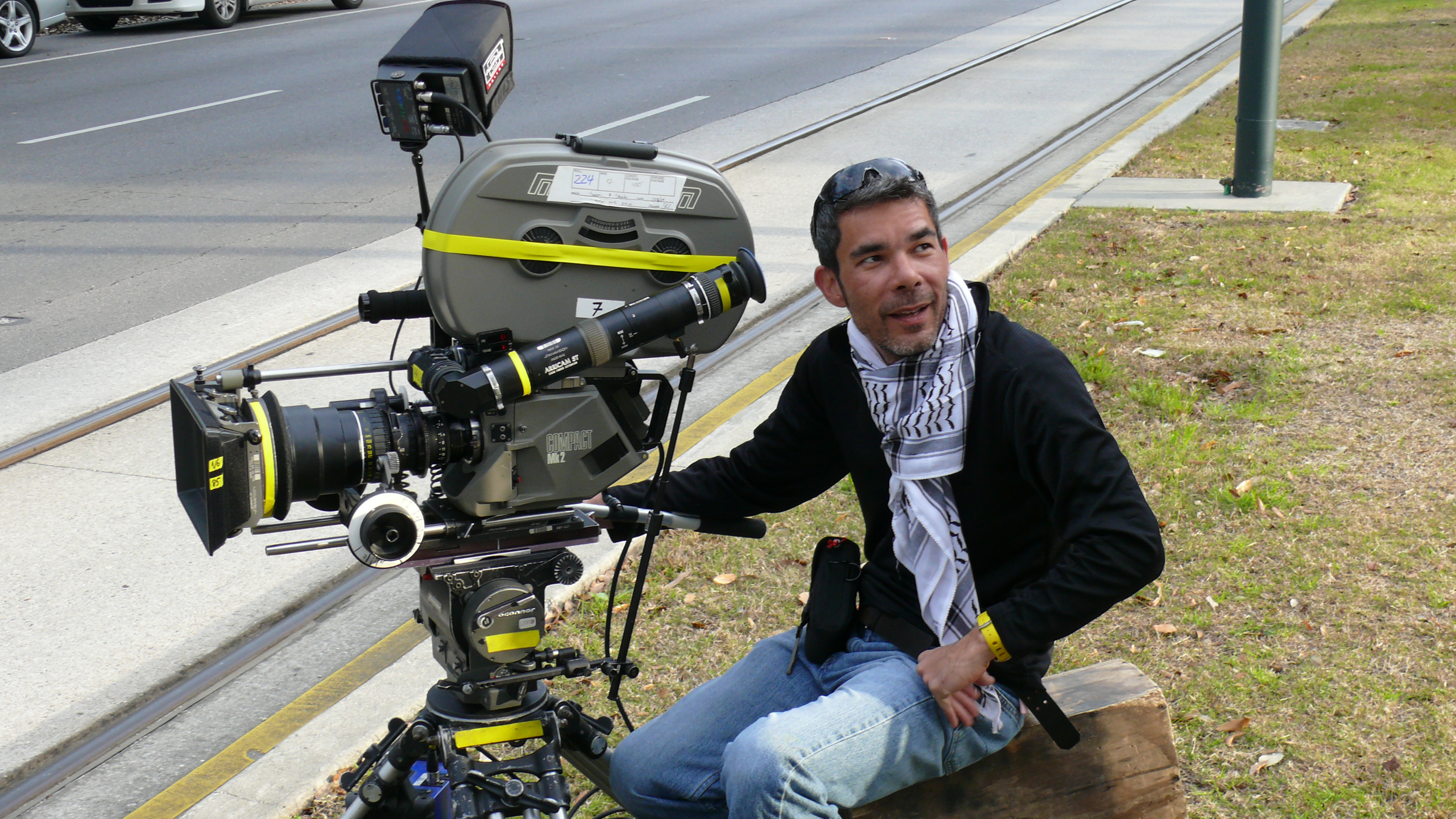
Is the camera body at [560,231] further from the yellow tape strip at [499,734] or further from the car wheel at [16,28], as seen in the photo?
the car wheel at [16,28]

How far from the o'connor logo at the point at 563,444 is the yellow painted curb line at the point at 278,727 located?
141 cm

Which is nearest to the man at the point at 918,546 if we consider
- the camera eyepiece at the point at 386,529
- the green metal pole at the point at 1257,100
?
the camera eyepiece at the point at 386,529

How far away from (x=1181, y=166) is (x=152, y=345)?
22.0 feet

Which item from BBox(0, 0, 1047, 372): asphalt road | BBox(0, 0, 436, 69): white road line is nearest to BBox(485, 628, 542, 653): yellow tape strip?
BBox(0, 0, 1047, 372): asphalt road

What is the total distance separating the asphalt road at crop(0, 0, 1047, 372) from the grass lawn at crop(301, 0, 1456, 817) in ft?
12.1

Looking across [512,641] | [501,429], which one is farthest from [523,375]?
[512,641]

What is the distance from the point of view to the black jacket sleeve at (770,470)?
2664mm

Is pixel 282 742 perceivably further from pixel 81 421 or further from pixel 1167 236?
pixel 1167 236

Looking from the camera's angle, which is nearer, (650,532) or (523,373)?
(523,373)

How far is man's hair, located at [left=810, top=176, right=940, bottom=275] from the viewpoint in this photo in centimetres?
226

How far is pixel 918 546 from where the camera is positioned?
7.64ft

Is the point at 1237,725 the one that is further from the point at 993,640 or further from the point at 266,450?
the point at 266,450

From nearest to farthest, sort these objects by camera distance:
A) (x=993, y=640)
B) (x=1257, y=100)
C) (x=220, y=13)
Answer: (x=993, y=640) < (x=1257, y=100) < (x=220, y=13)

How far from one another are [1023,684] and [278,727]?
1861 mm
